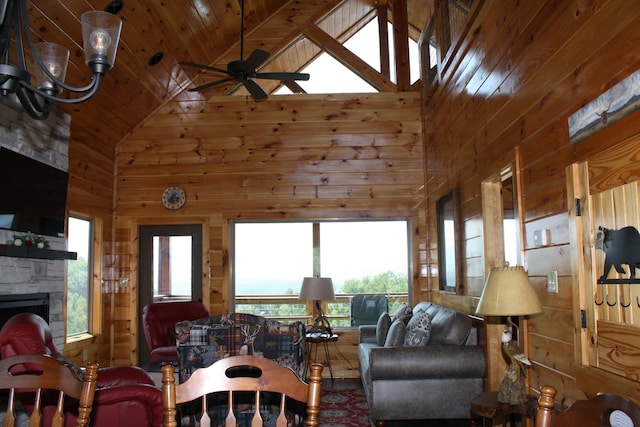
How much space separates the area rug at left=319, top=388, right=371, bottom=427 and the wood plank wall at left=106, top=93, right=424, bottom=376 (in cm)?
209

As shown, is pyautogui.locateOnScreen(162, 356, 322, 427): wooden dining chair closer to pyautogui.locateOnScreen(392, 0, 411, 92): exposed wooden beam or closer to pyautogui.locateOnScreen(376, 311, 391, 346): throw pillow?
pyautogui.locateOnScreen(376, 311, 391, 346): throw pillow

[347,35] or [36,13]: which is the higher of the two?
[347,35]

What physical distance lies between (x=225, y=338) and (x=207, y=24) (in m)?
4.63

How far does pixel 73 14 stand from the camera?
5.09 meters

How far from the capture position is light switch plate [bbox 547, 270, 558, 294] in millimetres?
3209

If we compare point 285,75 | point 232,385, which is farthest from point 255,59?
point 232,385

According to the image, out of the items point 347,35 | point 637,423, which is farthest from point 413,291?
point 637,423

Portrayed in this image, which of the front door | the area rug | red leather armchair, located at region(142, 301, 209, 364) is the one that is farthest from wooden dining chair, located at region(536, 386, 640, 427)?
the front door

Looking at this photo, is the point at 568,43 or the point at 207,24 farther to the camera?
the point at 207,24

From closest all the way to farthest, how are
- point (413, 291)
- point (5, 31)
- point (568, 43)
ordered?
point (5, 31), point (568, 43), point (413, 291)

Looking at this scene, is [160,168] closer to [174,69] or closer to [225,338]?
[174,69]

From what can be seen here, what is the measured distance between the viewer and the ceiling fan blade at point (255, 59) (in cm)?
541

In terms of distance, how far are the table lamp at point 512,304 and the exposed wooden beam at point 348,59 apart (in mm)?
4927

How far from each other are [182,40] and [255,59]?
1.66m
